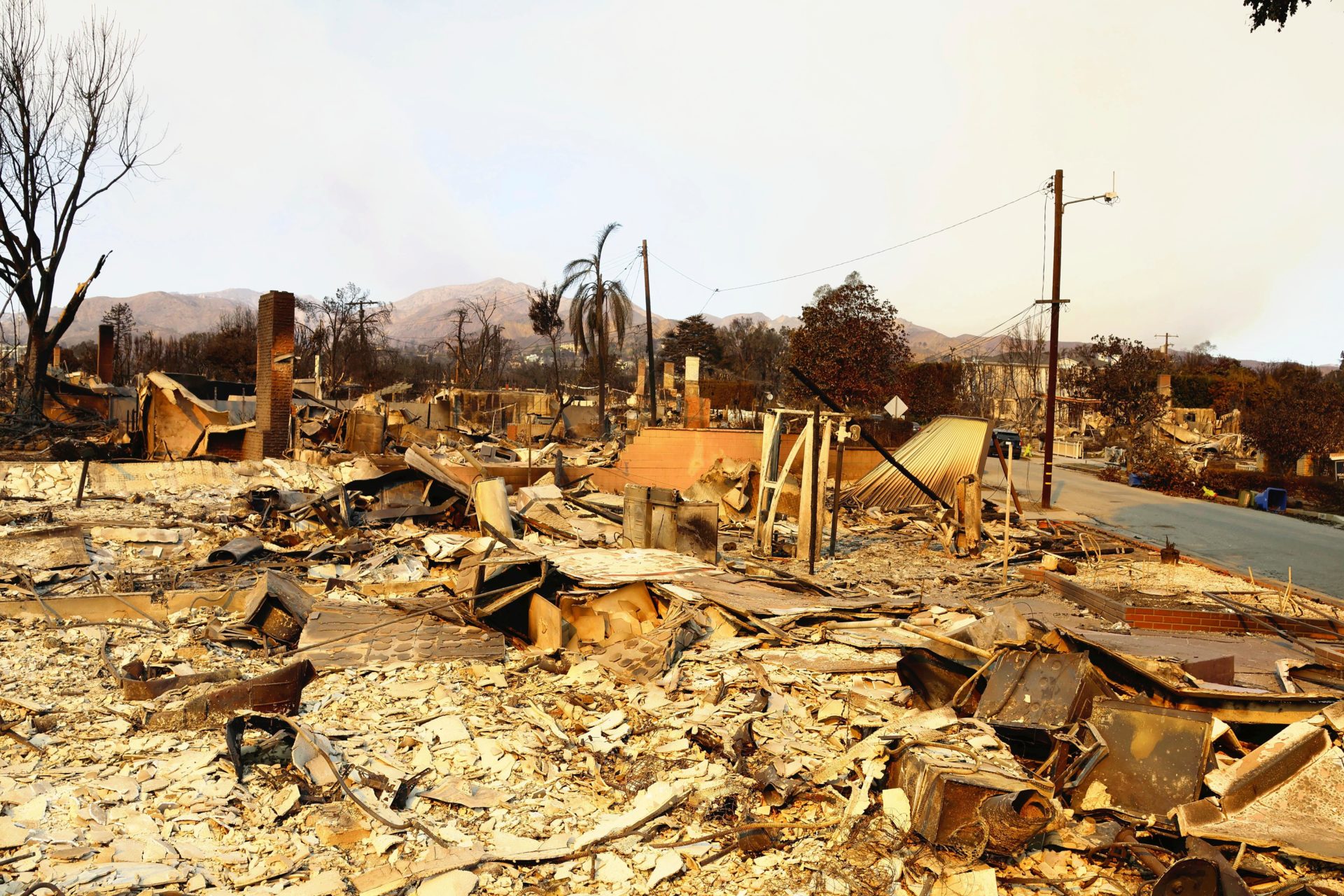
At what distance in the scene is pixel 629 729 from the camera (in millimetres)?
4949

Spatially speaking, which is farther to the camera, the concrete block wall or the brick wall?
the concrete block wall

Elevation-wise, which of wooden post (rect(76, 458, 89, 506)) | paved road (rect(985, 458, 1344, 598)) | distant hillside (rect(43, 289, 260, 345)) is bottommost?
paved road (rect(985, 458, 1344, 598))

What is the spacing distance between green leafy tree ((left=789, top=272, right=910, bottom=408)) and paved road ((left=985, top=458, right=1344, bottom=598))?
4589 millimetres

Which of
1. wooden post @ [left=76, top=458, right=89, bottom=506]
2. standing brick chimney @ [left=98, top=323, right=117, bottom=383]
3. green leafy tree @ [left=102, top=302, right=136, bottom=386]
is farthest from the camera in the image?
green leafy tree @ [left=102, top=302, right=136, bottom=386]

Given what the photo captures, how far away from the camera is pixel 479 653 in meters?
6.25

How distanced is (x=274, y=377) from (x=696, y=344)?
1691 inches

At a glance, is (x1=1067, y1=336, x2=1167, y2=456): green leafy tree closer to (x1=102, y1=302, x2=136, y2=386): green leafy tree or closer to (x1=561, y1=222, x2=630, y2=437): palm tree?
(x1=561, y1=222, x2=630, y2=437): palm tree

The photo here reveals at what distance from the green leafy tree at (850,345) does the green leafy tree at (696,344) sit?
96.3 feet

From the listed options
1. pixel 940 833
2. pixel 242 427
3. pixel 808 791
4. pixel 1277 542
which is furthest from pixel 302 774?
pixel 1277 542

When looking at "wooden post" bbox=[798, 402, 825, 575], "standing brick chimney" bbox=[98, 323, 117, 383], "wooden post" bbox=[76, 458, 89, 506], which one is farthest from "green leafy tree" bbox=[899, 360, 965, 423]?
"standing brick chimney" bbox=[98, 323, 117, 383]

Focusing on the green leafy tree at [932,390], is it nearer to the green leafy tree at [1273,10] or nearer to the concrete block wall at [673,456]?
the concrete block wall at [673,456]

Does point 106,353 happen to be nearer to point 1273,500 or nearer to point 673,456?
point 673,456

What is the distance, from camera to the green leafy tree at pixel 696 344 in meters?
55.1

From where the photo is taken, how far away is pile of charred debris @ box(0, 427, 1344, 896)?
3.52 meters
